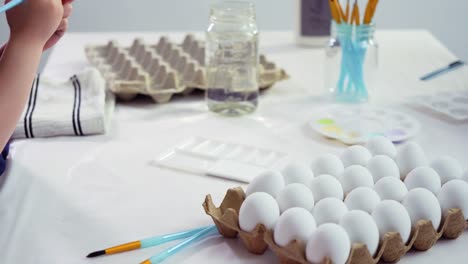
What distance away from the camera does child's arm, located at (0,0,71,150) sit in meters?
0.62

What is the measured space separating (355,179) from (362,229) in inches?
4.0

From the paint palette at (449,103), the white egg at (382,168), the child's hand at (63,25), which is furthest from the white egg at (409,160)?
the child's hand at (63,25)

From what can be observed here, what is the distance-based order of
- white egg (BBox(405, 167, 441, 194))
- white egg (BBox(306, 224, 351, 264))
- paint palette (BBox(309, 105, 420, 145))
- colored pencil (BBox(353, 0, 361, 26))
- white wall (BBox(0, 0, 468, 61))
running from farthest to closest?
white wall (BBox(0, 0, 468, 61))
colored pencil (BBox(353, 0, 361, 26))
paint palette (BBox(309, 105, 420, 145))
white egg (BBox(405, 167, 441, 194))
white egg (BBox(306, 224, 351, 264))

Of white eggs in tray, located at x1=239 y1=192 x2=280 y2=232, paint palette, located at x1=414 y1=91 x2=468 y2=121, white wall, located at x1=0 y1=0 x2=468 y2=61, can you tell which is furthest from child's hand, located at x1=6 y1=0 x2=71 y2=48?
white wall, located at x1=0 y1=0 x2=468 y2=61

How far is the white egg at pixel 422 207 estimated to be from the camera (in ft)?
1.85

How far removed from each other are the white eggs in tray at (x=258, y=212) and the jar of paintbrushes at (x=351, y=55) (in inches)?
18.5

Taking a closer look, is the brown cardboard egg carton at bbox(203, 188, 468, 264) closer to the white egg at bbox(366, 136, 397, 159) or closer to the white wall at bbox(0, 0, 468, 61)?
the white egg at bbox(366, 136, 397, 159)

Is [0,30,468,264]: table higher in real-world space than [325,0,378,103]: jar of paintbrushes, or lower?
lower

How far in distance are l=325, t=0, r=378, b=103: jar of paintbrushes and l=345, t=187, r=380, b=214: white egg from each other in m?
0.43

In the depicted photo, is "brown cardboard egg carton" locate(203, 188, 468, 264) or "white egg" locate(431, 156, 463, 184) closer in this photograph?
"brown cardboard egg carton" locate(203, 188, 468, 264)

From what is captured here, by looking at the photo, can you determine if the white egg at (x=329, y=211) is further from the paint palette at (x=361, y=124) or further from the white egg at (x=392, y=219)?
the paint palette at (x=361, y=124)

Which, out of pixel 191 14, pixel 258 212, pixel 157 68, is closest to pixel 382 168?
pixel 258 212

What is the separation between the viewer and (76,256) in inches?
22.7

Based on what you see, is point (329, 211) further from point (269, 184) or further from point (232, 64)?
point (232, 64)
